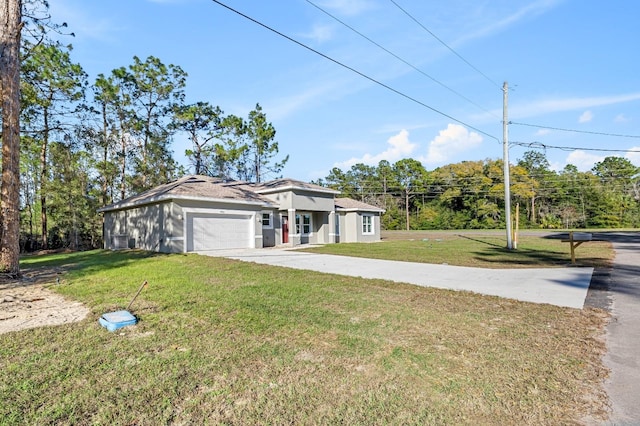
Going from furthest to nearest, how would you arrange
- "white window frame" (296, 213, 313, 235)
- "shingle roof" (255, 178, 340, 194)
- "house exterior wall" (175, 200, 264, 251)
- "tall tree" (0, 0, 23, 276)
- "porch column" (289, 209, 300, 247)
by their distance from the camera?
"white window frame" (296, 213, 313, 235) → "shingle roof" (255, 178, 340, 194) → "porch column" (289, 209, 300, 247) → "house exterior wall" (175, 200, 264, 251) → "tall tree" (0, 0, 23, 276)

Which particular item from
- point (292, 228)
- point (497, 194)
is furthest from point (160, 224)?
point (497, 194)

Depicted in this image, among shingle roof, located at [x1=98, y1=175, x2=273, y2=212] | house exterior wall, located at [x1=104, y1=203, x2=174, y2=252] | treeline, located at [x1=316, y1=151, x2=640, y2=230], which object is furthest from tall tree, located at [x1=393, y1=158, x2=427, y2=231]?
house exterior wall, located at [x1=104, y1=203, x2=174, y2=252]

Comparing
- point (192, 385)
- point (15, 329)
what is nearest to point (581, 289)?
point (192, 385)

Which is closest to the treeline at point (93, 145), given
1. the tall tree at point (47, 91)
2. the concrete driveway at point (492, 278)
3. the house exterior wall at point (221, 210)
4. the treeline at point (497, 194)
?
the tall tree at point (47, 91)

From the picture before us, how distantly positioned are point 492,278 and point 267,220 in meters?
13.9

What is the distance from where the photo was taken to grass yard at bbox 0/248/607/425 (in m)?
2.59

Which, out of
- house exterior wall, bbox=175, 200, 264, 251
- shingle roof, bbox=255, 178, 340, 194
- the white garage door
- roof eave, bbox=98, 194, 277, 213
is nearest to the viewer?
roof eave, bbox=98, 194, 277, 213

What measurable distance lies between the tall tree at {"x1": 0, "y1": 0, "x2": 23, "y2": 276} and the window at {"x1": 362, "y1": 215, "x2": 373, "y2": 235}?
2015cm

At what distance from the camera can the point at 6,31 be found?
9078mm

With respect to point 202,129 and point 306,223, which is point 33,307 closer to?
point 306,223

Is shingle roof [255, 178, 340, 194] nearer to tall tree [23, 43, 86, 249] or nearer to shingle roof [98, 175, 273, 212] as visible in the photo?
shingle roof [98, 175, 273, 212]

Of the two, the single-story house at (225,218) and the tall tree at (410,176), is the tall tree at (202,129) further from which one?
the tall tree at (410,176)

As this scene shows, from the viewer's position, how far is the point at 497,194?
1901 inches

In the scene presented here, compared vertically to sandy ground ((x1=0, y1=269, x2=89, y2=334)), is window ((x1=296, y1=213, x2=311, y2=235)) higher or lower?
higher
